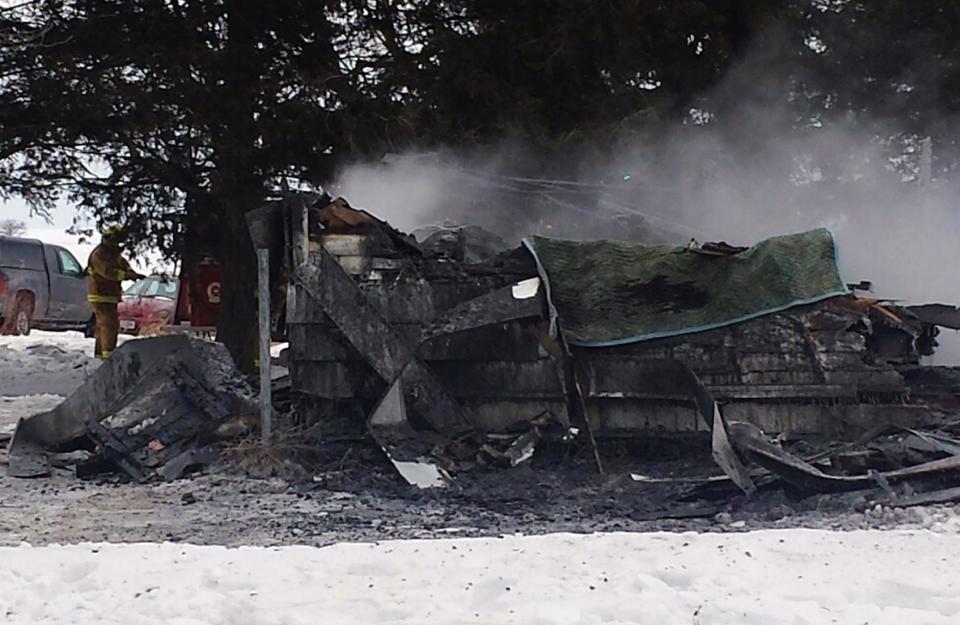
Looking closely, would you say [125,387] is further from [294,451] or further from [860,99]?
[860,99]

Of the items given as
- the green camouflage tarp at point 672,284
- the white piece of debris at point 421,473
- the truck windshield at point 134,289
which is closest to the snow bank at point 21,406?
the white piece of debris at point 421,473

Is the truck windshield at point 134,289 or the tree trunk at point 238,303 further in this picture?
the truck windshield at point 134,289

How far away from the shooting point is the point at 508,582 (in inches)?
160

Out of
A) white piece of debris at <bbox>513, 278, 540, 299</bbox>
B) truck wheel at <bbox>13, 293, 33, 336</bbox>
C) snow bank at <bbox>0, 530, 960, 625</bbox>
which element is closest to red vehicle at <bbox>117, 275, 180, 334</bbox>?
truck wheel at <bbox>13, 293, 33, 336</bbox>

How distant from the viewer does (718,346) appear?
7.48m

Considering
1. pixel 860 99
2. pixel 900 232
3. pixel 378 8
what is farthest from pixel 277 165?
pixel 900 232

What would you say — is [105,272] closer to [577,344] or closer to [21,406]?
[21,406]

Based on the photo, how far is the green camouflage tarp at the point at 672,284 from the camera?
7395mm

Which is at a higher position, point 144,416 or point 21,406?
→ point 144,416

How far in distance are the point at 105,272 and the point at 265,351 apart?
18.8 ft

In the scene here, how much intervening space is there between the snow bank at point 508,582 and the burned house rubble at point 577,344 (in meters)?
2.43

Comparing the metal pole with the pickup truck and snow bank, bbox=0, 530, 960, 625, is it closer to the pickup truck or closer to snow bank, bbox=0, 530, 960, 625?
snow bank, bbox=0, 530, 960, 625

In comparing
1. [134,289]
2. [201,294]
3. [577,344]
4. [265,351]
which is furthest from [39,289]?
[577,344]

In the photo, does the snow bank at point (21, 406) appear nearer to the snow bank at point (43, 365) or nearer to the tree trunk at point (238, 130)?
the snow bank at point (43, 365)
